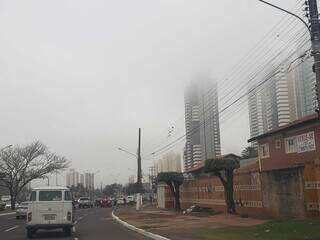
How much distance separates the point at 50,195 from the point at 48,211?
35.1 inches

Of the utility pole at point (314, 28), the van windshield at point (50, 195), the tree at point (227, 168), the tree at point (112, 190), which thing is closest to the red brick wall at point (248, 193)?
the tree at point (227, 168)

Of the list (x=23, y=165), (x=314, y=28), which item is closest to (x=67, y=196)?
(x=314, y=28)

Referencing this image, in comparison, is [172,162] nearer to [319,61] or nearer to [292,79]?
[292,79]

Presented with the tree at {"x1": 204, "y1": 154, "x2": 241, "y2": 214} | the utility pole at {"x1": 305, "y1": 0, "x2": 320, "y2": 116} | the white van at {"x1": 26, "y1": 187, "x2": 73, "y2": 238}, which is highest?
the utility pole at {"x1": 305, "y1": 0, "x2": 320, "y2": 116}

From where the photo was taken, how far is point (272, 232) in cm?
2022

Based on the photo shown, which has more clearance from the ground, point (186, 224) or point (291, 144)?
point (291, 144)

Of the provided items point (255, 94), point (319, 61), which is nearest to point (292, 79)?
point (255, 94)

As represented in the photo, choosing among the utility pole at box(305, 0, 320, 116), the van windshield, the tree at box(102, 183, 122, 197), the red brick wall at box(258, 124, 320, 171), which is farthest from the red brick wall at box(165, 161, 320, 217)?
the tree at box(102, 183, 122, 197)

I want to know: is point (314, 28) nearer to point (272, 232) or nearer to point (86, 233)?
point (272, 232)

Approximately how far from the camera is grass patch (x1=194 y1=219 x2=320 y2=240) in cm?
1843

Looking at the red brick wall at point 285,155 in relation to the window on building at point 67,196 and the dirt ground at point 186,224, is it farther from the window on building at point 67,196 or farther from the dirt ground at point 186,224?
the window on building at point 67,196

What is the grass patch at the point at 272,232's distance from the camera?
1843cm

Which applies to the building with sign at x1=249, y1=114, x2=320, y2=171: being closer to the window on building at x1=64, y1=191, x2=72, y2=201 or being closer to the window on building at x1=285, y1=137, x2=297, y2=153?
the window on building at x1=285, y1=137, x2=297, y2=153

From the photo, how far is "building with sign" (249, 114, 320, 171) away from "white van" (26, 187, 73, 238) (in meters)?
11.1
